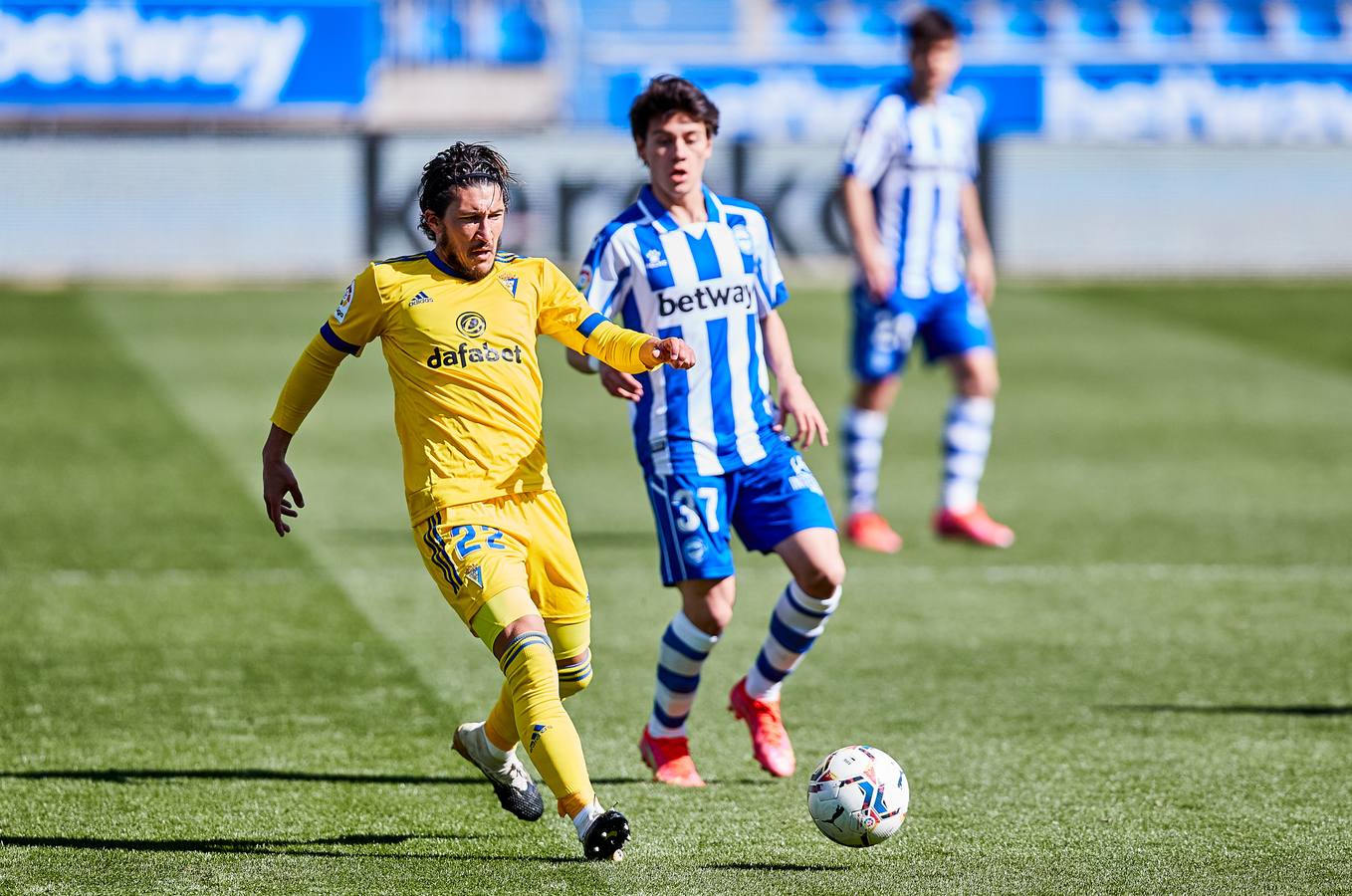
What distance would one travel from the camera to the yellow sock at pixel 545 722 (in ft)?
15.9

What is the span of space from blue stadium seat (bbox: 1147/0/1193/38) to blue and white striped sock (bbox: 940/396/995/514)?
20.2 meters

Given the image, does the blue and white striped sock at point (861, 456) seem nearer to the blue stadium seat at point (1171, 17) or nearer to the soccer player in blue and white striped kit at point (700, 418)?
the soccer player in blue and white striped kit at point (700, 418)

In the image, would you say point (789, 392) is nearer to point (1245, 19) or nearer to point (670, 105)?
point (670, 105)

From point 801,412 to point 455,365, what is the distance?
4.13 feet

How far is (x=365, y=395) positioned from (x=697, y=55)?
957cm

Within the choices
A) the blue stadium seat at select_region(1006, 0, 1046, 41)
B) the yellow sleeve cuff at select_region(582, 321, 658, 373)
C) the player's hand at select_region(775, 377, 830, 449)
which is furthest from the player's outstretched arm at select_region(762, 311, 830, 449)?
the blue stadium seat at select_region(1006, 0, 1046, 41)

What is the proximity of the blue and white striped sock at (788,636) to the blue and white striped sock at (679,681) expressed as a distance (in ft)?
0.68

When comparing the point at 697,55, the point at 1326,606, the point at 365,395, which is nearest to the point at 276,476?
the point at 1326,606

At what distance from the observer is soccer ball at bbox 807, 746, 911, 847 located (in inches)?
200

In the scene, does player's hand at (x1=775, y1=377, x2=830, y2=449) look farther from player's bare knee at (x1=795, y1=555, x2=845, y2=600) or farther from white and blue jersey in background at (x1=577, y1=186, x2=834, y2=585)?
player's bare knee at (x1=795, y1=555, x2=845, y2=600)

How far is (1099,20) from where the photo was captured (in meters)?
28.6

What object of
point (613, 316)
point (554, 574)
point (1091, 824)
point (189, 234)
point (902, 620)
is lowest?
point (189, 234)

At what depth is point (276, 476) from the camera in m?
5.23

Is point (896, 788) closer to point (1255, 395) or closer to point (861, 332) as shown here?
point (861, 332)
